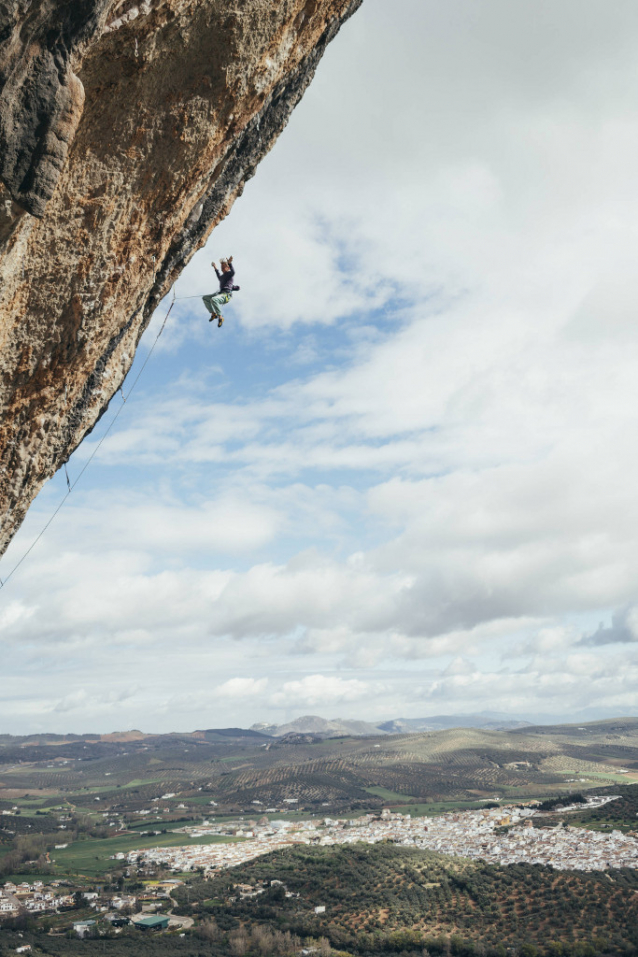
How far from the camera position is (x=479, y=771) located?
13312 centimetres

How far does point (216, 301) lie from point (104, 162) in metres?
5.28

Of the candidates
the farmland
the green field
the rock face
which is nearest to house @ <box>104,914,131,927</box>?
the green field

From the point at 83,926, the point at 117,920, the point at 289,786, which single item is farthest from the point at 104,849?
the point at 289,786

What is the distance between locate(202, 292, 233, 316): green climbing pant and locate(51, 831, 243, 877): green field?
7605cm

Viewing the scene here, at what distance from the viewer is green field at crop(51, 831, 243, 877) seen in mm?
70625

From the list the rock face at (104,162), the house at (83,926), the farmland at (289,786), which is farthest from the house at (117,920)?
the rock face at (104,162)

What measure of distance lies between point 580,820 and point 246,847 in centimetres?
4090

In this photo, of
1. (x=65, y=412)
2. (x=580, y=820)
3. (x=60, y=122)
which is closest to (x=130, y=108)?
(x=60, y=122)

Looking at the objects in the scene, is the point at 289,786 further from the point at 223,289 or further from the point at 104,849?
the point at 223,289

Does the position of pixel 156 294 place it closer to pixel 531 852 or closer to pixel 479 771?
pixel 531 852

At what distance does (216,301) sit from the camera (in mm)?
12180

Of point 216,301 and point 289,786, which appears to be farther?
point 289,786

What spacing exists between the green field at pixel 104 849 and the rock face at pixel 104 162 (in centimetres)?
7744

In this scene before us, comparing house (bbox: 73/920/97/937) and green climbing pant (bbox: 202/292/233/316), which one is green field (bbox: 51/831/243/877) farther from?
green climbing pant (bbox: 202/292/233/316)
